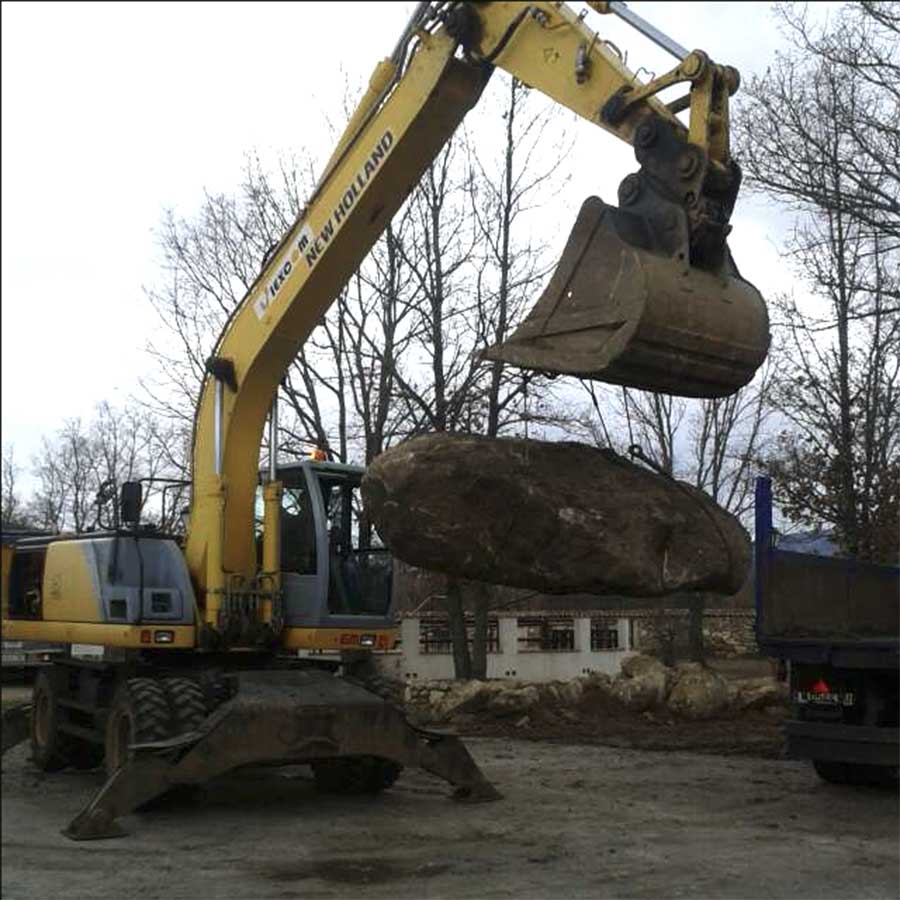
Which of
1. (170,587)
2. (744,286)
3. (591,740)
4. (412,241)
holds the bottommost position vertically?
(591,740)

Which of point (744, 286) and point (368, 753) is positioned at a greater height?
point (744, 286)

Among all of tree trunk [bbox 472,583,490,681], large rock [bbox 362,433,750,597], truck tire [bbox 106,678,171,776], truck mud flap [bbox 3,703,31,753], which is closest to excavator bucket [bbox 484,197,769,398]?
large rock [bbox 362,433,750,597]

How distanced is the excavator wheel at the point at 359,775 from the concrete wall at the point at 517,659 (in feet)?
34.1

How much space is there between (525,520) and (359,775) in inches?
172

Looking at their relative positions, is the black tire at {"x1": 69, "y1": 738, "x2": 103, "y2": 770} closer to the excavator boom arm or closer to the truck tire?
the truck tire

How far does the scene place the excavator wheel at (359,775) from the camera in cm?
1070

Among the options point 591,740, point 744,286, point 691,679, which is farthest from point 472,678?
point 744,286

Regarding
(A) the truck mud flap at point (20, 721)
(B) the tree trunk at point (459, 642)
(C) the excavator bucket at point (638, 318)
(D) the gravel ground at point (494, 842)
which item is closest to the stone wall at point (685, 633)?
(B) the tree trunk at point (459, 642)

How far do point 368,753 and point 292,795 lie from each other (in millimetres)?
1508

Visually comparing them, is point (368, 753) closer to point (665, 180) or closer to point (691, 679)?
point (665, 180)

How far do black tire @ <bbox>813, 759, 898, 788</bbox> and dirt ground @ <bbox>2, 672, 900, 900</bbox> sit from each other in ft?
0.48

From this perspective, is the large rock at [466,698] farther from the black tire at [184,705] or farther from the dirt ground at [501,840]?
the black tire at [184,705]

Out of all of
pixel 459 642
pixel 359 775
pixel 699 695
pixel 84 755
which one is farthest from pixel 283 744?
pixel 459 642

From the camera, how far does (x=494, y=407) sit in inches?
758
